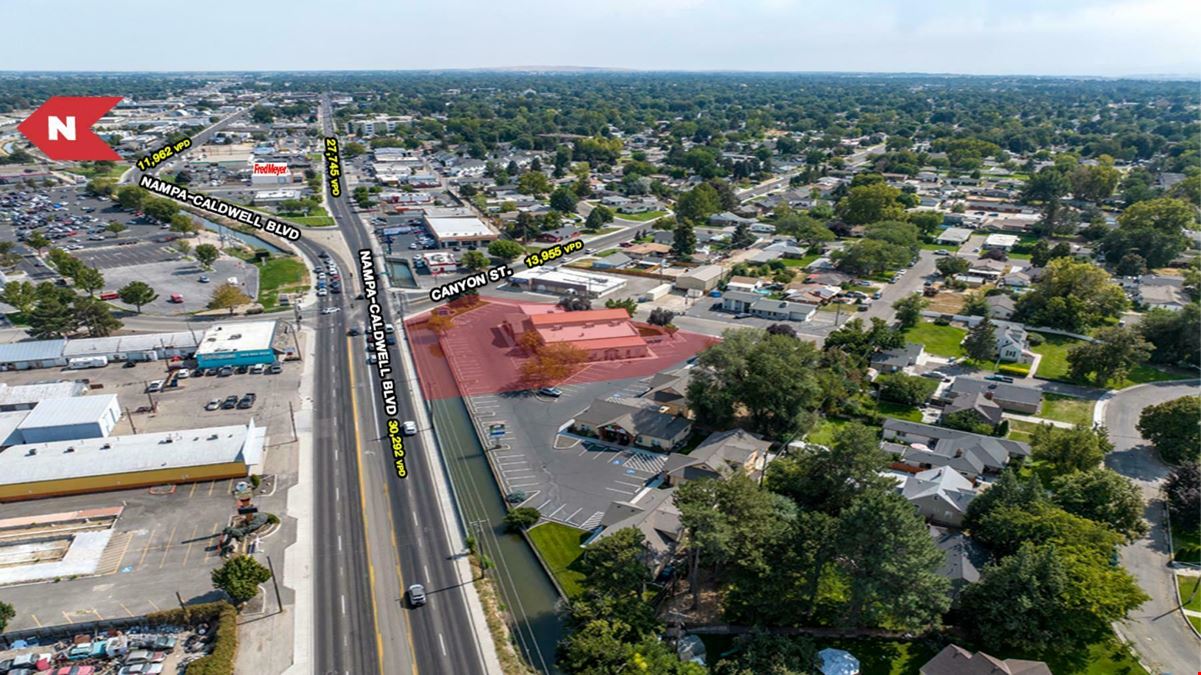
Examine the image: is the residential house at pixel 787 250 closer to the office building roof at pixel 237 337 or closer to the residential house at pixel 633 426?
the residential house at pixel 633 426

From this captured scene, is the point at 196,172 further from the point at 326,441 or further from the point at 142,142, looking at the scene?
the point at 326,441

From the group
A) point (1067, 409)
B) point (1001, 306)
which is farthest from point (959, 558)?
point (1001, 306)

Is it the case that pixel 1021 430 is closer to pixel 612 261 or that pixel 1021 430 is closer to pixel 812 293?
pixel 812 293

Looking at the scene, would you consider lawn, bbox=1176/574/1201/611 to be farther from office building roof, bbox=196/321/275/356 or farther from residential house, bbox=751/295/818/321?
office building roof, bbox=196/321/275/356

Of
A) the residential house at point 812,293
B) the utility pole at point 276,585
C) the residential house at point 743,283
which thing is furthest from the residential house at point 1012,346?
the utility pole at point 276,585

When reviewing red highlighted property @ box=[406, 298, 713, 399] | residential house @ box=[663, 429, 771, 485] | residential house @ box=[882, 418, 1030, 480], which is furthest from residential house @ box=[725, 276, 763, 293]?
residential house @ box=[663, 429, 771, 485]
